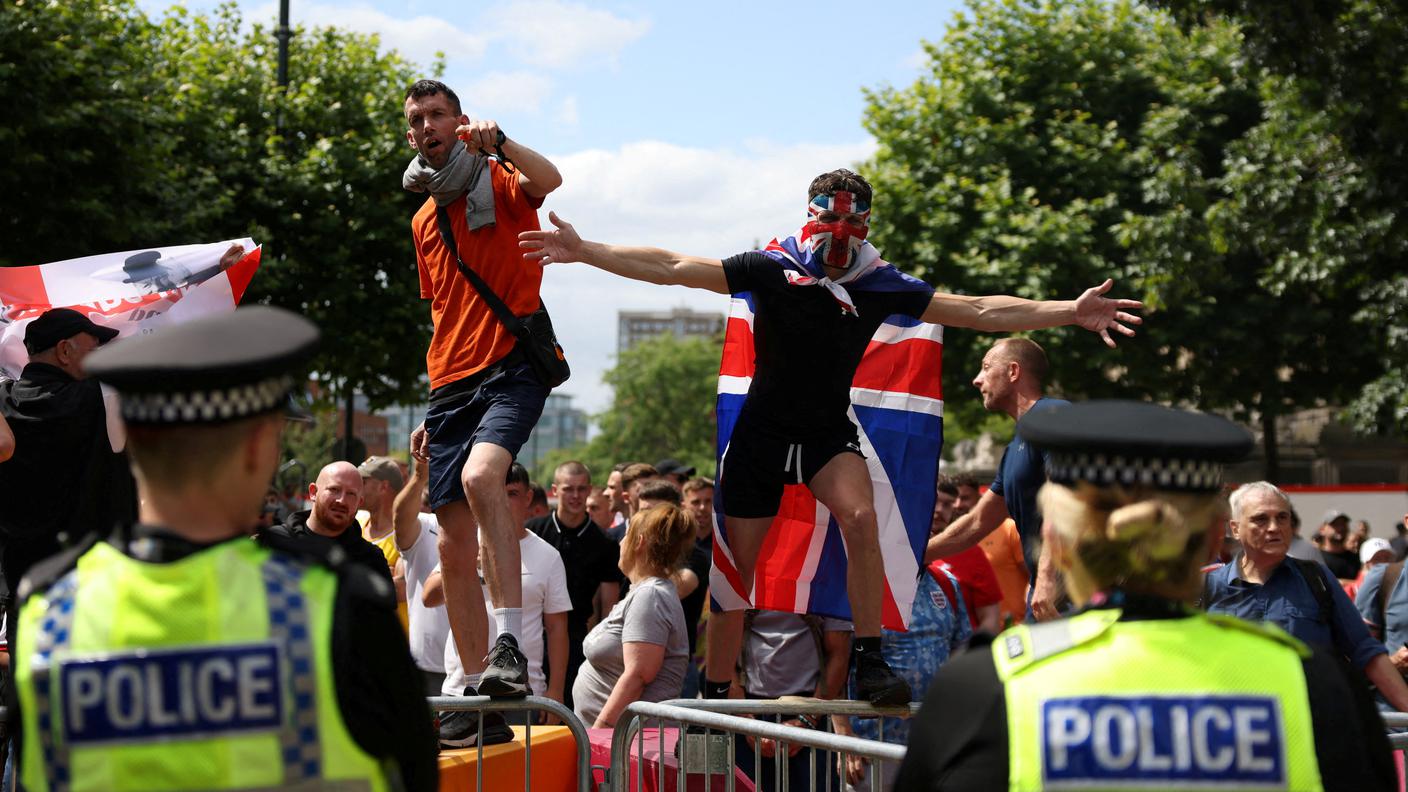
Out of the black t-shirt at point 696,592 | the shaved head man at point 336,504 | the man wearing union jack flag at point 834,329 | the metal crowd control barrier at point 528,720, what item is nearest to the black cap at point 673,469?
the black t-shirt at point 696,592

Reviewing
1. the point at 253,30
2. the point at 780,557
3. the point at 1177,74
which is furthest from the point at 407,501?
the point at 1177,74

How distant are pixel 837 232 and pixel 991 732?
413 cm

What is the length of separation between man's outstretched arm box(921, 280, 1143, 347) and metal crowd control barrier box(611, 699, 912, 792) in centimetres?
163

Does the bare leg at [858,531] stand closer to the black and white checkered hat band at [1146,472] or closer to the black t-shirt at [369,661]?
the black and white checkered hat band at [1146,472]

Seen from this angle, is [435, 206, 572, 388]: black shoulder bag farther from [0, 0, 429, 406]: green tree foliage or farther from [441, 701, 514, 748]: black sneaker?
[0, 0, 429, 406]: green tree foliage

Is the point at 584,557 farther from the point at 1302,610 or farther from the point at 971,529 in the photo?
the point at 1302,610

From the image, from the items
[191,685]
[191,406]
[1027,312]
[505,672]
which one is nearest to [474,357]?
[505,672]

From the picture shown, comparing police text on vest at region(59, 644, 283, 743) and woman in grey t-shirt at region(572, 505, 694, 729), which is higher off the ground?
police text on vest at region(59, 644, 283, 743)

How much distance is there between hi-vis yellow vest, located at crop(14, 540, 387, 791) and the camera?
7.95ft

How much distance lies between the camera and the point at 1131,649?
252 centimetres

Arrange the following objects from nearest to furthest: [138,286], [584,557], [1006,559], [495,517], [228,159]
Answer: [495,517] → [138,286] → [1006,559] → [584,557] → [228,159]

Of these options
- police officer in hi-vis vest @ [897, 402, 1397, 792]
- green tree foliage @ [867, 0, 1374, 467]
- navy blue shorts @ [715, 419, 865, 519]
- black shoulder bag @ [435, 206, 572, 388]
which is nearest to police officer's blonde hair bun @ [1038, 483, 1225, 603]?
police officer in hi-vis vest @ [897, 402, 1397, 792]

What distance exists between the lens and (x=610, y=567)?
9758 millimetres

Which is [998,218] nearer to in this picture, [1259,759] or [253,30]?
[253,30]
